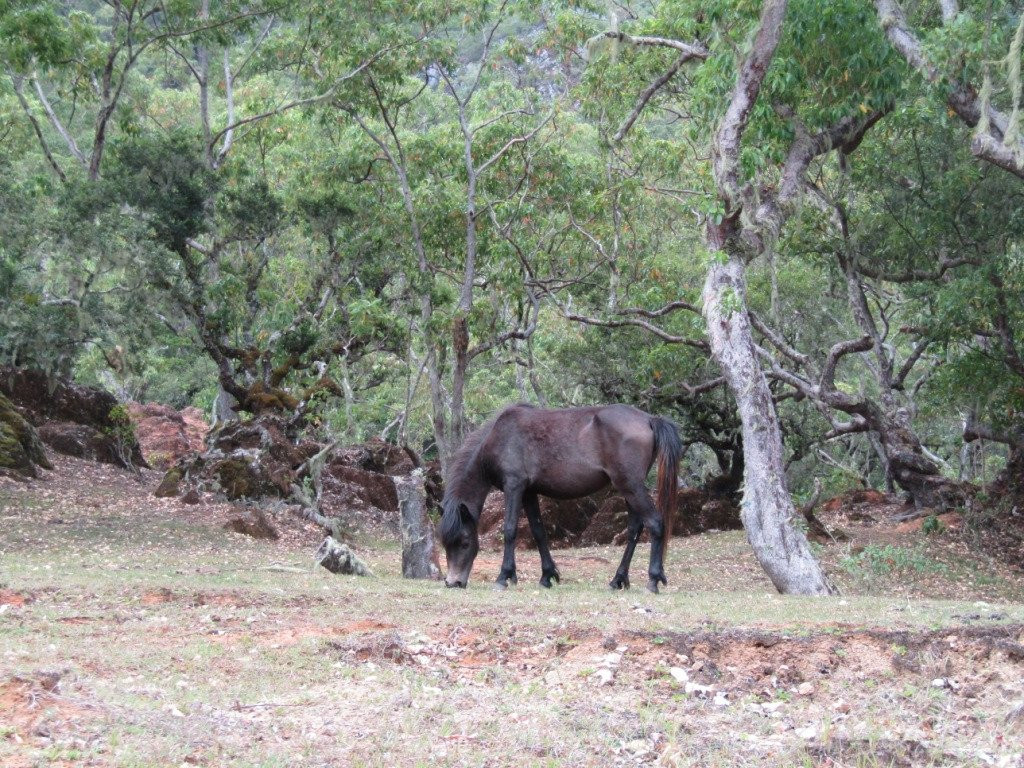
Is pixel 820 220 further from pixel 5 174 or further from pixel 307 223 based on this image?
pixel 5 174

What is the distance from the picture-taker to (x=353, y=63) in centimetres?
1828

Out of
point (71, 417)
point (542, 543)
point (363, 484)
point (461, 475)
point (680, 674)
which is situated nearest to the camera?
point (680, 674)

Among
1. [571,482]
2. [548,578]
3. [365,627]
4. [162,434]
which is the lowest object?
[365,627]

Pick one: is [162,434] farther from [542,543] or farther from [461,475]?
[542,543]

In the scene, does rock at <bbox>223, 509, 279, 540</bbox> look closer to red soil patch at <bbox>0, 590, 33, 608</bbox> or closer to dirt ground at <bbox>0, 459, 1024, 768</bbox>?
dirt ground at <bbox>0, 459, 1024, 768</bbox>

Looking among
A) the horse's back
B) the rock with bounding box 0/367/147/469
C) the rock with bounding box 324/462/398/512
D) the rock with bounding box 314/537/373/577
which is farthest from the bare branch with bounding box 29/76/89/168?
the horse's back

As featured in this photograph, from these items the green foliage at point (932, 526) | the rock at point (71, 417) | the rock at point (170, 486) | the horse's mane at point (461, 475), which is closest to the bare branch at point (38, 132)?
the rock at point (71, 417)

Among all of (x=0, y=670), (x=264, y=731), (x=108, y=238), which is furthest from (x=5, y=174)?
(x=264, y=731)

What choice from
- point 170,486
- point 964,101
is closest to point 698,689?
point 964,101

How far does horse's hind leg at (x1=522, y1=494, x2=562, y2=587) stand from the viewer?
12766mm

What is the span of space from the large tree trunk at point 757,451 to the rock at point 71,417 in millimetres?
13678

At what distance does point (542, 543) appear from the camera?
12906 millimetres

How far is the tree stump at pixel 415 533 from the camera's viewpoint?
13445 millimetres

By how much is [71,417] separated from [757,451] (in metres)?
15.5
